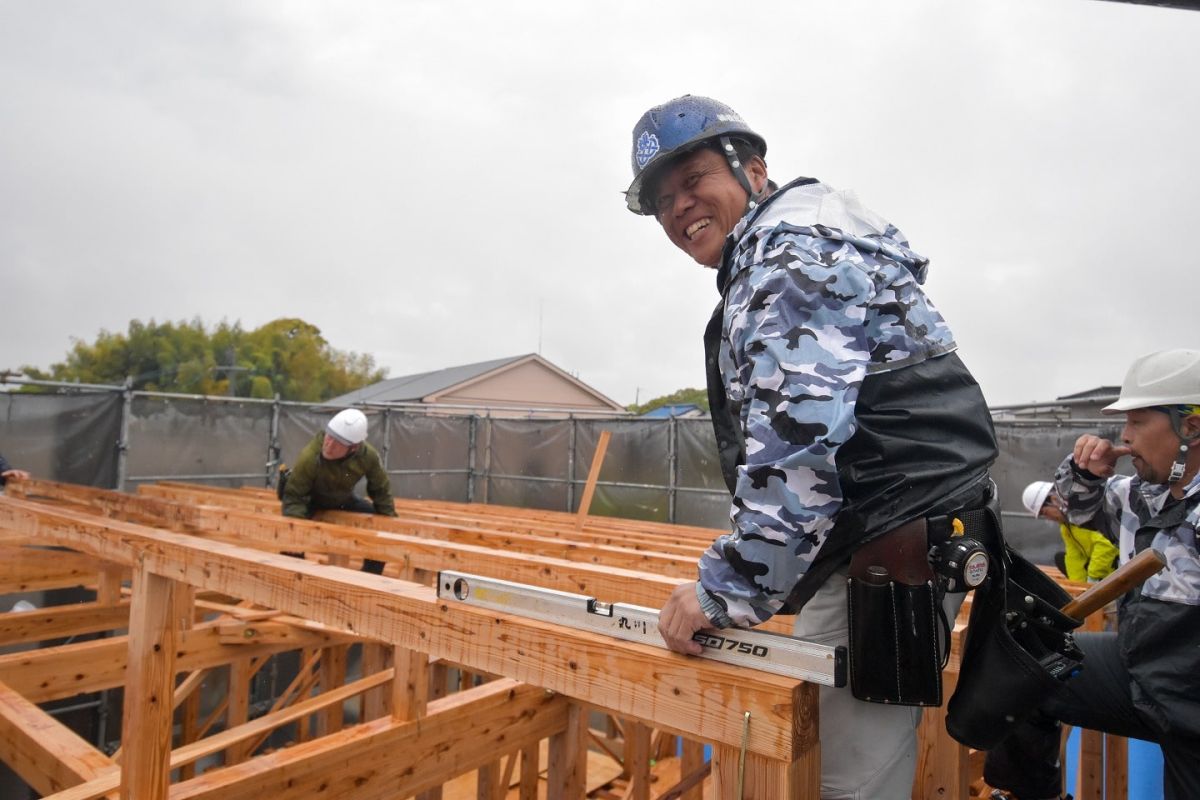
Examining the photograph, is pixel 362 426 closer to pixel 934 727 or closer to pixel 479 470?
pixel 934 727

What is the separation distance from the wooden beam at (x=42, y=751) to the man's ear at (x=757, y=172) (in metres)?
3.05

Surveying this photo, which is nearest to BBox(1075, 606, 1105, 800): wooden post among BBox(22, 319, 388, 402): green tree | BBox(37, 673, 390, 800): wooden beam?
BBox(37, 673, 390, 800): wooden beam

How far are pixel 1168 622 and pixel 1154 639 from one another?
3.3 inches

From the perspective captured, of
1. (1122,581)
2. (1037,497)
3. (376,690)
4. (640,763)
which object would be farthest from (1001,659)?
(376,690)

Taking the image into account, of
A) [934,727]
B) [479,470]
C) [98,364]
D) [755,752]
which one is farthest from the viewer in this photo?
[98,364]

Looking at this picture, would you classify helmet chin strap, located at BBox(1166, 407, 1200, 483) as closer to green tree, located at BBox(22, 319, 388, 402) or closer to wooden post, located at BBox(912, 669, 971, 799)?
wooden post, located at BBox(912, 669, 971, 799)

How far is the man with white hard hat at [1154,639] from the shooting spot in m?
2.16

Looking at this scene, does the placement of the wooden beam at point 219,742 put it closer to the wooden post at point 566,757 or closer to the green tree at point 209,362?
the wooden post at point 566,757

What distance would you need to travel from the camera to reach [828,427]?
119 cm

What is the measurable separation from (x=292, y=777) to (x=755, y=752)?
1.69 m

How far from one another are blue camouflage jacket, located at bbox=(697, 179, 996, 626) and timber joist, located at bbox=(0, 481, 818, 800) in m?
→ 0.22

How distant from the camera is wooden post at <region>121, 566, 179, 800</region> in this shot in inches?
85.3

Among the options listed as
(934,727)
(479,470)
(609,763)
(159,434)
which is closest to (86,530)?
(934,727)

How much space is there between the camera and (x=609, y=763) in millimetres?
6320
